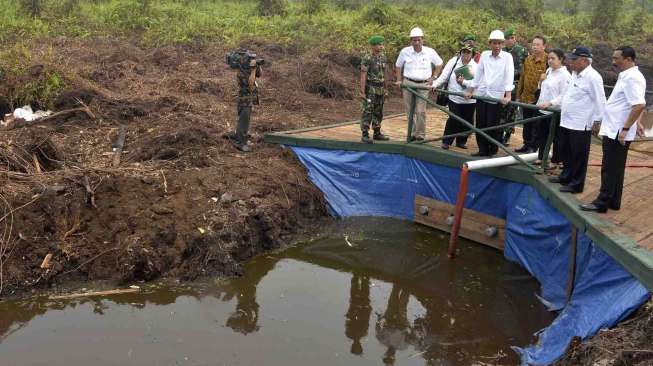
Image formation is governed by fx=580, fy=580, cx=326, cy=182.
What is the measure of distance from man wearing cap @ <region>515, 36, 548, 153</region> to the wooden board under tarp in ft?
3.23

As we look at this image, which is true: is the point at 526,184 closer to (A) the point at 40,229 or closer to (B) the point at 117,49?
(A) the point at 40,229

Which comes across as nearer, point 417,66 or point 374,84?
point 417,66

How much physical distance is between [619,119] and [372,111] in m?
3.52

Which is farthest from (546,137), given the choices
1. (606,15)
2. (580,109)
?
(606,15)

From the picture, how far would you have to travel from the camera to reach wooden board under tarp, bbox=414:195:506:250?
7.11 m

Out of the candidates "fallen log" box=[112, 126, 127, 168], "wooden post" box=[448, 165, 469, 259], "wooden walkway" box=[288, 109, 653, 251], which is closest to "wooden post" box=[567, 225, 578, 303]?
"wooden walkway" box=[288, 109, 653, 251]

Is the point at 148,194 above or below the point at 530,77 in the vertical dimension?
below

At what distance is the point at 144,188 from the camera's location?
22.4ft

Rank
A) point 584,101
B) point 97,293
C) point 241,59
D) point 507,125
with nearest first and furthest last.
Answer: point 584,101, point 97,293, point 507,125, point 241,59

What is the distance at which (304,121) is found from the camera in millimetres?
10023

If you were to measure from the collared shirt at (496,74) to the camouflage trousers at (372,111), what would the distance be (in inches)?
54.9

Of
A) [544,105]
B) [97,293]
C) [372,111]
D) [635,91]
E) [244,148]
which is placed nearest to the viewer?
[635,91]

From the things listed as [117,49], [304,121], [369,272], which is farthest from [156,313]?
[117,49]

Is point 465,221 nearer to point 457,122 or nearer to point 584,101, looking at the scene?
point 457,122
